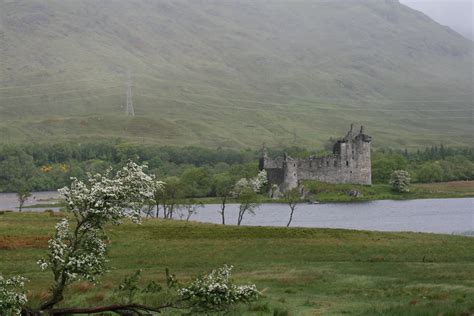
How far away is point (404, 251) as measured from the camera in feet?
176

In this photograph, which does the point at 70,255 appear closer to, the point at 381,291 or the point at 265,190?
the point at 381,291

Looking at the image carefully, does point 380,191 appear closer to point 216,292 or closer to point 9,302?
point 216,292

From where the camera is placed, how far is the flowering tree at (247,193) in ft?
341

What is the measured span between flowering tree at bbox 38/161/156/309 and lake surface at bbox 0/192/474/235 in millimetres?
70067

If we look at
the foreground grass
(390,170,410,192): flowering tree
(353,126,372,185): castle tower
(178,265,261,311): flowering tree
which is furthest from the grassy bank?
(178,265,261,311): flowering tree

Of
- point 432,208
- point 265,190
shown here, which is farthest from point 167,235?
point 265,190

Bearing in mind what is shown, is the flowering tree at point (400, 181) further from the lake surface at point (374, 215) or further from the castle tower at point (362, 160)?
the lake surface at point (374, 215)

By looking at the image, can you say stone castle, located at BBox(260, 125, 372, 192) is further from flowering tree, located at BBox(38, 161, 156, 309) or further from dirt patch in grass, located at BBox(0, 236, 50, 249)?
flowering tree, located at BBox(38, 161, 156, 309)

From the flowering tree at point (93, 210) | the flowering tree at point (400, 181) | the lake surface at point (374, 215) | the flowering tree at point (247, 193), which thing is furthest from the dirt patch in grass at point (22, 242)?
the flowering tree at point (400, 181)

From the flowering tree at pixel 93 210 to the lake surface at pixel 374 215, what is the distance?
70.1 m

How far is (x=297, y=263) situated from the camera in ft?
158

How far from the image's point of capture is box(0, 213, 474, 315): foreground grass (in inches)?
1325

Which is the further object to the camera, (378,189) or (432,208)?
(378,189)

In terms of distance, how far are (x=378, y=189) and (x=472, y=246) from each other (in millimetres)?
124007
